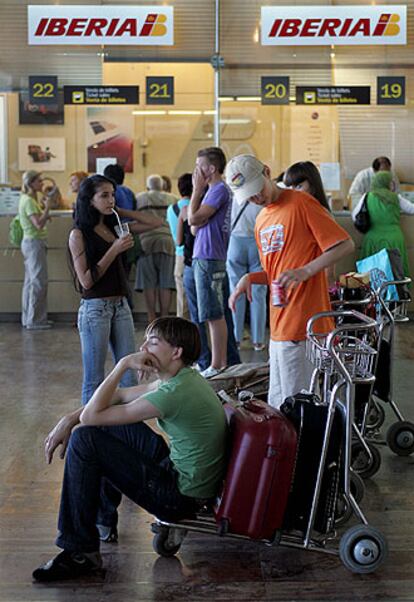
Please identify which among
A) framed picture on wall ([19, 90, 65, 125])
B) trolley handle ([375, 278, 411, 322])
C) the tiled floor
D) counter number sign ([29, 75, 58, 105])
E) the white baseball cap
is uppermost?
counter number sign ([29, 75, 58, 105])

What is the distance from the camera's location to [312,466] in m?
3.97

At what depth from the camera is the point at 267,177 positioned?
4.74 m

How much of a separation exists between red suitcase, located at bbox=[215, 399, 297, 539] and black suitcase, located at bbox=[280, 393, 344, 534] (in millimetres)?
81

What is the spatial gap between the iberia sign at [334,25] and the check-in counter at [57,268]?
2.10m

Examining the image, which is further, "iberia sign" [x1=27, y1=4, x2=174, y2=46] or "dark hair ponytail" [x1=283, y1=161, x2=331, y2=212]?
"iberia sign" [x1=27, y1=4, x2=174, y2=46]

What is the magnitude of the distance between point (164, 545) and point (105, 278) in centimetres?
174

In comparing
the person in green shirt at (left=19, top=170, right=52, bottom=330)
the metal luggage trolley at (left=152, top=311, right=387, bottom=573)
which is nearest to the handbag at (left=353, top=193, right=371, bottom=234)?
the person in green shirt at (left=19, top=170, right=52, bottom=330)

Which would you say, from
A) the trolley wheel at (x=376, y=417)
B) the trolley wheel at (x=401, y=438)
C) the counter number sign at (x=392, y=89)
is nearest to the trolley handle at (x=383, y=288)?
the trolley wheel at (x=401, y=438)

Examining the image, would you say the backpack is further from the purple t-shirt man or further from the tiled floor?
the tiled floor

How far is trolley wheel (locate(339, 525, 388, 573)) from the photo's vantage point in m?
3.99

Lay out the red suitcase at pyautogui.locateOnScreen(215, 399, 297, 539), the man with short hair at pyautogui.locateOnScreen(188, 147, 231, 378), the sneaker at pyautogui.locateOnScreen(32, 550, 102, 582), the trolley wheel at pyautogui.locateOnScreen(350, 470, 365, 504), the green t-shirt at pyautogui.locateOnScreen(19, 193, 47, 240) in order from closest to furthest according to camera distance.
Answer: the red suitcase at pyautogui.locateOnScreen(215, 399, 297, 539) → the sneaker at pyautogui.locateOnScreen(32, 550, 102, 582) → the trolley wheel at pyautogui.locateOnScreen(350, 470, 365, 504) → the man with short hair at pyautogui.locateOnScreen(188, 147, 231, 378) → the green t-shirt at pyautogui.locateOnScreen(19, 193, 47, 240)

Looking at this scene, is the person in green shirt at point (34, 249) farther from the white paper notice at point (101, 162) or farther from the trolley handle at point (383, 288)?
the trolley handle at point (383, 288)

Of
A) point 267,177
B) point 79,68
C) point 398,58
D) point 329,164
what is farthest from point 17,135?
point 267,177

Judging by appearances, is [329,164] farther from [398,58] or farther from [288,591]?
[288,591]
